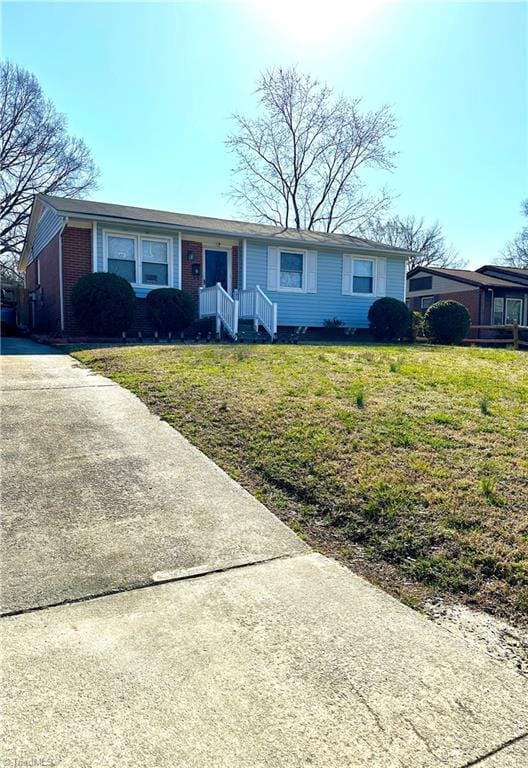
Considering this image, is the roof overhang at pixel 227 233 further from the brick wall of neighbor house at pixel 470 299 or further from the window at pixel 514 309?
the window at pixel 514 309

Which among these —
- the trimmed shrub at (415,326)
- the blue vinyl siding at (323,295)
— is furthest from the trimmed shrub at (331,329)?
the trimmed shrub at (415,326)

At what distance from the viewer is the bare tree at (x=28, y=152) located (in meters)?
27.3

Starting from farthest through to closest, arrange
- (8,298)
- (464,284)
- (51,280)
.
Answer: (464,284)
(8,298)
(51,280)

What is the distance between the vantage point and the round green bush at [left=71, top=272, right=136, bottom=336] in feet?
40.0

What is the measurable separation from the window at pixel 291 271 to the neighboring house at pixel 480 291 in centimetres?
1104

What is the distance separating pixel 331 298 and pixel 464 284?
10.6m

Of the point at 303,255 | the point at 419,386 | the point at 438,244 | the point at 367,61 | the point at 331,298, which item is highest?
the point at 438,244

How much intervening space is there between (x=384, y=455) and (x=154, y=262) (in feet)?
38.0

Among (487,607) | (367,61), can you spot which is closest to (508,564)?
(487,607)

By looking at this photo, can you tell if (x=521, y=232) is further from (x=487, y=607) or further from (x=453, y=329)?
(x=487, y=607)

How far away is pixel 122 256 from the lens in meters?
13.9

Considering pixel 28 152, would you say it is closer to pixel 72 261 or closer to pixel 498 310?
pixel 72 261

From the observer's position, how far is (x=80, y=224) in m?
13.4

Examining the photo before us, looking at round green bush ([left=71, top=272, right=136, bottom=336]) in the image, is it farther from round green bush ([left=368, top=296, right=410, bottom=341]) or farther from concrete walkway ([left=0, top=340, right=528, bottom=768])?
concrete walkway ([left=0, top=340, right=528, bottom=768])
